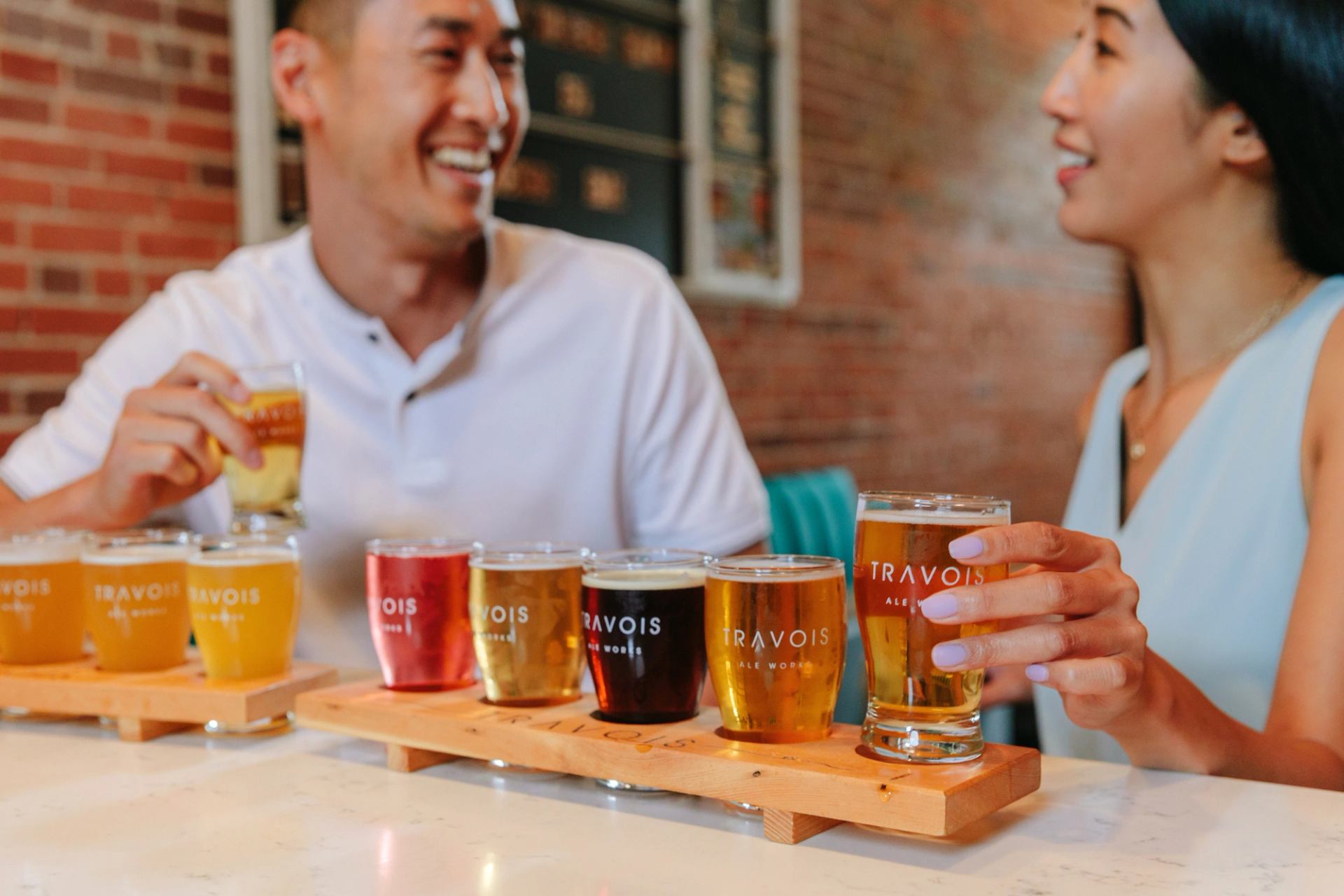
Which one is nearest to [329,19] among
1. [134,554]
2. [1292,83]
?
[134,554]

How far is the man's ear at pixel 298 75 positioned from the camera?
6.16 ft

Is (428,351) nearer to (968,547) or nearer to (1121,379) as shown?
(1121,379)

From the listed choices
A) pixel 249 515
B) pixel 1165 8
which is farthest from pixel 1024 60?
pixel 249 515

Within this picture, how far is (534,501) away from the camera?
1.82m

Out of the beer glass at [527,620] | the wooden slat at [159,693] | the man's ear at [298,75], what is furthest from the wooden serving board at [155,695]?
the man's ear at [298,75]

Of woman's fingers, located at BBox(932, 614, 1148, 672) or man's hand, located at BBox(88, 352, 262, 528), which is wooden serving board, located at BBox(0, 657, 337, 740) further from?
woman's fingers, located at BBox(932, 614, 1148, 672)

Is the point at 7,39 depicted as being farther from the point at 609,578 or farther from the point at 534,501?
the point at 609,578

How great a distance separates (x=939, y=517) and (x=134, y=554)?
2.64ft

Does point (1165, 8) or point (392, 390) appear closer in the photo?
point (1165, 8)

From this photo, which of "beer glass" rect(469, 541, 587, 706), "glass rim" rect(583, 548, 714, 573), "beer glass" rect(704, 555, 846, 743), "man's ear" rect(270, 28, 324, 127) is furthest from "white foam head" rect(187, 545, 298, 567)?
"man's ear" rect(270, 28, 324, 127)

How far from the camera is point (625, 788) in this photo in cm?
95

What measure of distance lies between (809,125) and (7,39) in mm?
2618

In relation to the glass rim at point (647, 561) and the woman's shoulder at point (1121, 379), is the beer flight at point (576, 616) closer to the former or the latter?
the glass rim at point (647, 561)

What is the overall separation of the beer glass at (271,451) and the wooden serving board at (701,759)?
397 millimetres
